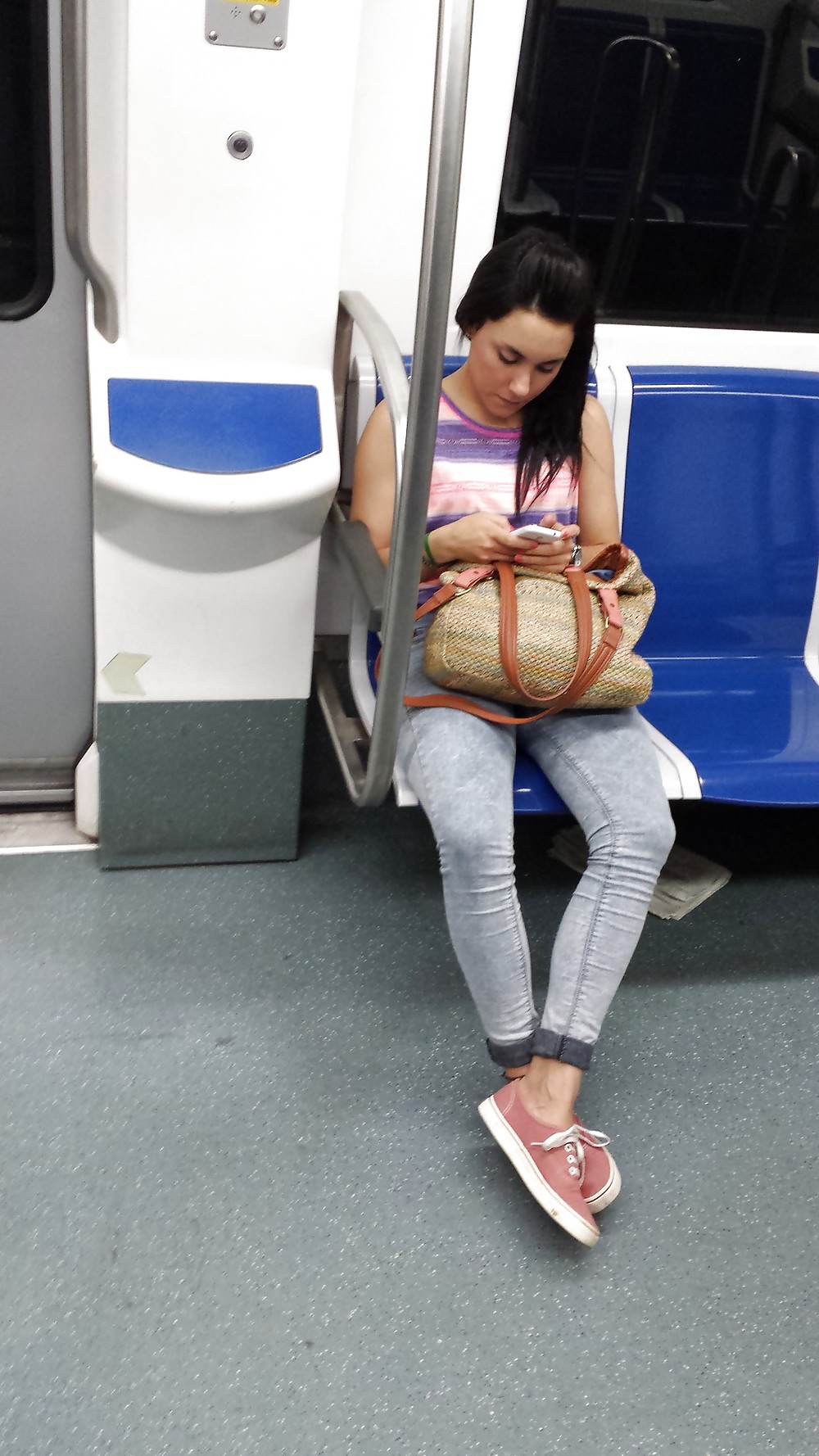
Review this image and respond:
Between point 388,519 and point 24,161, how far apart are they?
36.0 inches

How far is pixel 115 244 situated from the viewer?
211 cm

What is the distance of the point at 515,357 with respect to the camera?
2148 millimetres

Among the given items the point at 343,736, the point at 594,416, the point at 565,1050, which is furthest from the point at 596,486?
the point at 565,1050

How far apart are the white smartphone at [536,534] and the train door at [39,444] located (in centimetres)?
92

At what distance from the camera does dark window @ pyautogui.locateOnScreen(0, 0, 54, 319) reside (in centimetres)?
217

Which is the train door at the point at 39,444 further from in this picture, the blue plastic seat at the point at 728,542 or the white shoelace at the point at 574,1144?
the white shoelace at the point at 574,1144

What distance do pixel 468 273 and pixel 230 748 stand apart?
3.79ft

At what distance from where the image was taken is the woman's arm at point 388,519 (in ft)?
7.04

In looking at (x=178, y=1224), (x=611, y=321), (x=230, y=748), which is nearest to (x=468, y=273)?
(x=611, y=321)

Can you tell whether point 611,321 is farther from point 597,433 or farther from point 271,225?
point 271,225

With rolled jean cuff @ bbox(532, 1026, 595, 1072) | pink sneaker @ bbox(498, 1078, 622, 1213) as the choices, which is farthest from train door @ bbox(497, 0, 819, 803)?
pink sneaker @ bbox(498, 1078, 622, 1213)

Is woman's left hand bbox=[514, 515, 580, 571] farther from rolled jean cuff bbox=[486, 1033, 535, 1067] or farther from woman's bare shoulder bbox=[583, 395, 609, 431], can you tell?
rolled jean cuff bbox=[486, 1033, 535, 1067]

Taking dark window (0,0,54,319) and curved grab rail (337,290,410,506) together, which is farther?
dark window (0,0,54,319)

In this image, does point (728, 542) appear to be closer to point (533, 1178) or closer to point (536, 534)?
point (536, 534)
